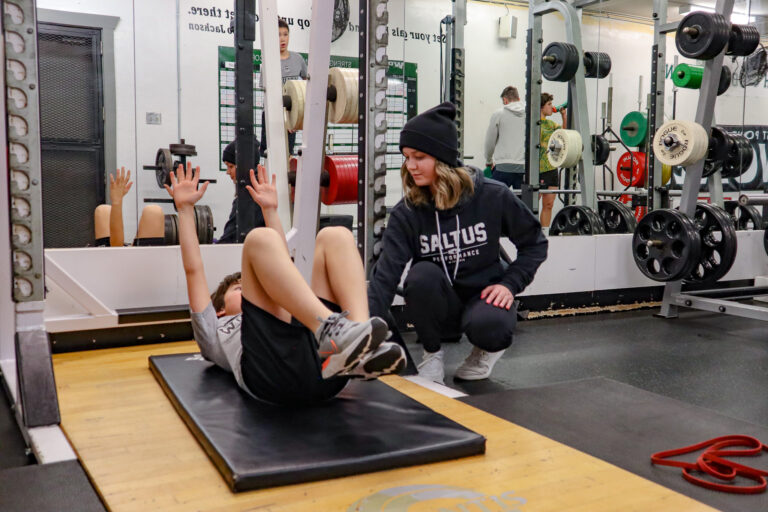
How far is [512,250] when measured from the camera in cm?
427

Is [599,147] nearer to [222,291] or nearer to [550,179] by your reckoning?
[550,179]

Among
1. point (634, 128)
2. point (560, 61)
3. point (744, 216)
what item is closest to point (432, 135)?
point (560, 61)

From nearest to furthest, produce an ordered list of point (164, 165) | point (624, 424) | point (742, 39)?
point (624, 424)
point (742, 39)
point (164, 165)

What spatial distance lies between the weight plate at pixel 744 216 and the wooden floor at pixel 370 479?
13.3 feet

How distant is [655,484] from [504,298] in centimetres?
102

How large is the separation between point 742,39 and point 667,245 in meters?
1.27

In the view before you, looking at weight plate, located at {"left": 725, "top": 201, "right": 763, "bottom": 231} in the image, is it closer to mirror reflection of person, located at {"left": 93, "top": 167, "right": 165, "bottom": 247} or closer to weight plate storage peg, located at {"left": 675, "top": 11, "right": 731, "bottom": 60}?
weight plate storage peg, located at {"left": 675, "top": 11, "right": 731, "bottom": 60}

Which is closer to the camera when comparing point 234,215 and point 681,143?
point 234,215

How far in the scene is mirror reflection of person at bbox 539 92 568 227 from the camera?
5.75 m

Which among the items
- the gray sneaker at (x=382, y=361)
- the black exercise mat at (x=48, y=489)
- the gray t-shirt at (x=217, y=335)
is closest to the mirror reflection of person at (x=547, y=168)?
the gray t-shirt at (x=217, y=335)

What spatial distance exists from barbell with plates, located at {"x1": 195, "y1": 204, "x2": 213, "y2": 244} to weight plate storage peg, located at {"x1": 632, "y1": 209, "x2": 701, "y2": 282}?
2551mm

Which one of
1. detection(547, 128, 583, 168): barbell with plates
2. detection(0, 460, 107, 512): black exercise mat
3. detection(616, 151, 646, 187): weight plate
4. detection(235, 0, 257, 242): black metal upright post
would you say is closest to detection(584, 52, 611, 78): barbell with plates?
detection(547, 128, 583, 168): barbell with plates

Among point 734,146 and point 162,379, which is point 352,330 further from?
point 734,146

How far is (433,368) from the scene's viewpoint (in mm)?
2701
